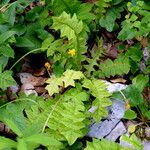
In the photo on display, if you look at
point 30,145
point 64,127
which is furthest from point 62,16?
point 30,145

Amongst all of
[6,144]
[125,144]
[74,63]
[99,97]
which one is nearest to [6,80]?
[74,63]

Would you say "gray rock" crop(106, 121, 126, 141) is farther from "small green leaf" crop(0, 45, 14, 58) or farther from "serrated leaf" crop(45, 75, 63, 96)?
"small green leaf" crop(0, 45, 14, 58)

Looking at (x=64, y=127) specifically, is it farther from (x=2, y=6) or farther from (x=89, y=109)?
(x=2, y=6)

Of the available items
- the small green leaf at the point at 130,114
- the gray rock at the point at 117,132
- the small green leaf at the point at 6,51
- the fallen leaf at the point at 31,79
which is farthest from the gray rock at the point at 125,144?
the small green leaf at the point at 6,51

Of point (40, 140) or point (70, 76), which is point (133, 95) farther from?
point (40, 140)

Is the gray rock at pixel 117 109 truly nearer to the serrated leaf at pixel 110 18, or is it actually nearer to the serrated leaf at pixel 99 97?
the serrated leaf at pixel 99 97

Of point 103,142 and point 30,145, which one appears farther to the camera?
point 103,142

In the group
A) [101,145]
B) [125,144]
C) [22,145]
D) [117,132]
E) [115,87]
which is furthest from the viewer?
[115,87]
